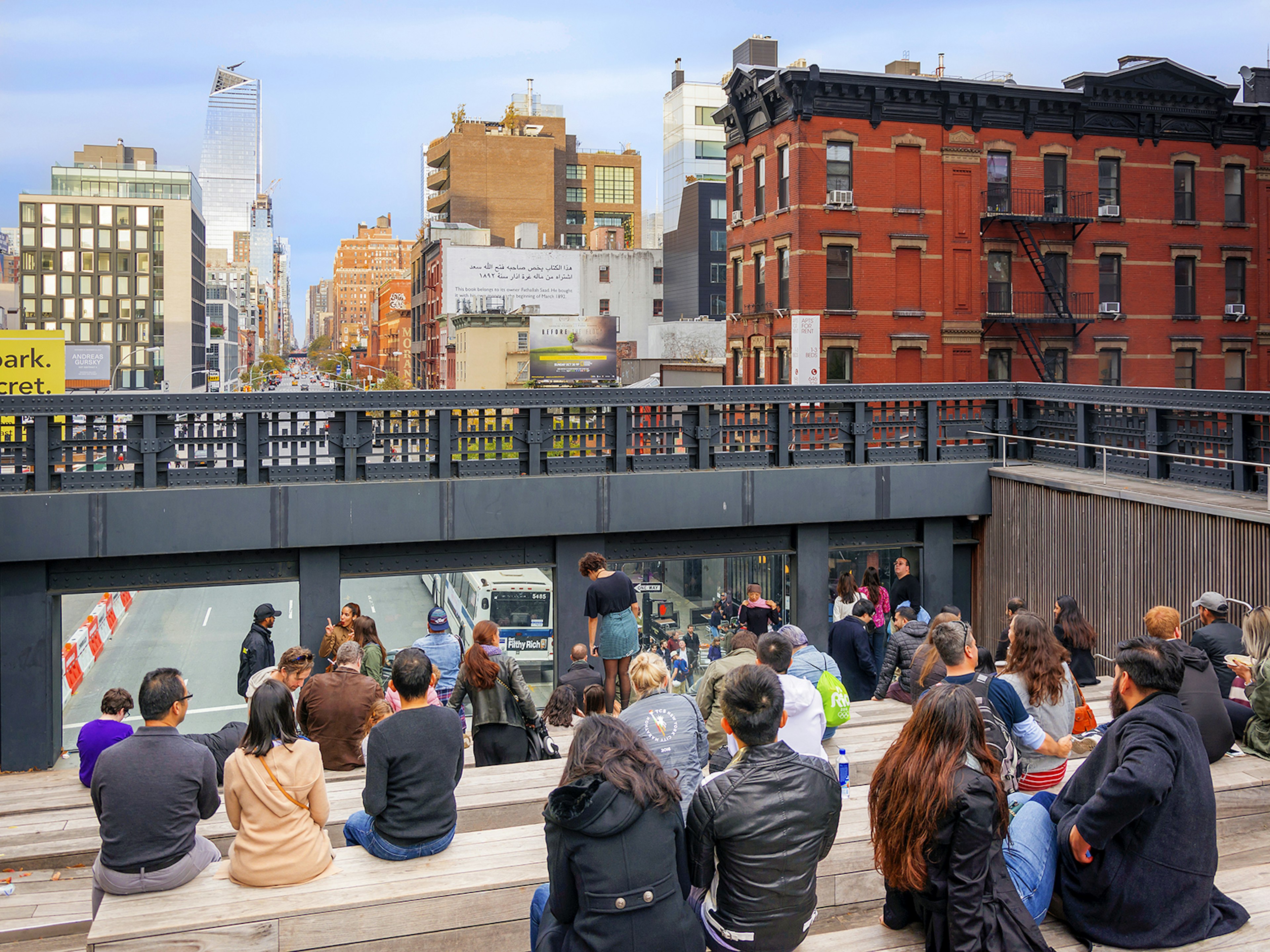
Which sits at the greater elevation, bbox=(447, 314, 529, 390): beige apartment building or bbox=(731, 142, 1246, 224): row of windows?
bbox=(731, 142, 1246, 224): row of windows

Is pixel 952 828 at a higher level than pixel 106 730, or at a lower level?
higher

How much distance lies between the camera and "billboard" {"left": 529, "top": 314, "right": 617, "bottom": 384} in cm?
7644

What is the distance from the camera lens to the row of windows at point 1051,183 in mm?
38031

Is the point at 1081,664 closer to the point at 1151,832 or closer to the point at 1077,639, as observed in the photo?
the point at 1077,639

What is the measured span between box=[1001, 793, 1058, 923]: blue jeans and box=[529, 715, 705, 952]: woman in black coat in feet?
5.76

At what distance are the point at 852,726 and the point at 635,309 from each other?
77.3 m

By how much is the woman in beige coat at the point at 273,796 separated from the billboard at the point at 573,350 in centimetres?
6973

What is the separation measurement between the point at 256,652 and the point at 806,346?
24.1 metres

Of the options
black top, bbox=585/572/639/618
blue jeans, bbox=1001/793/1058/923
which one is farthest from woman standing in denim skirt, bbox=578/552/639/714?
blue jeans, bbox=1001/793/1058/923

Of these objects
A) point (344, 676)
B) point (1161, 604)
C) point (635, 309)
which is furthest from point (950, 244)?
point (635, 309)

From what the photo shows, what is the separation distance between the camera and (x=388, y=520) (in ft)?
52.3

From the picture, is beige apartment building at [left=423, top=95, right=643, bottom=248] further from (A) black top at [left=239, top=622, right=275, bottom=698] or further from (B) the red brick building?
(A) black top at [left=239, top=622, right=275, bottom=698]

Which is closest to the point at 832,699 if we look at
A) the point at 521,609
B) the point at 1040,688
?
the point at 1040,688

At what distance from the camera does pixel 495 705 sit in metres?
9.23
